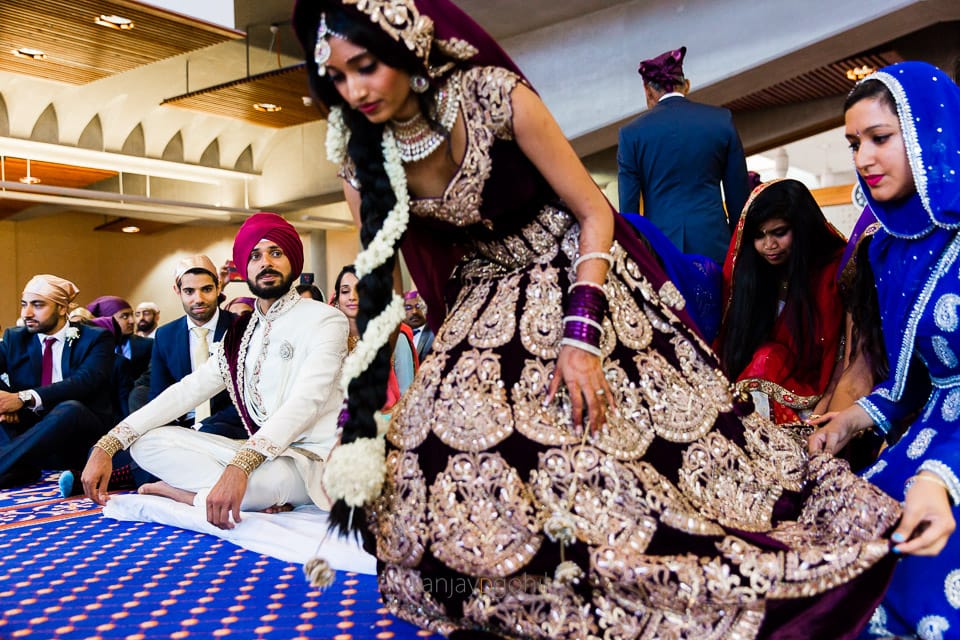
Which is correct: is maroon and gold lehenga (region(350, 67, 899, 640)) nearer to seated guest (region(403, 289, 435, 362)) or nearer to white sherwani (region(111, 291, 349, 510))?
white sherwani (region(111, 291, 349, 510))

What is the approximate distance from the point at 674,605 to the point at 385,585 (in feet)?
2.18

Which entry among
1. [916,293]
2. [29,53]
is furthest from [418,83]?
[29,53]

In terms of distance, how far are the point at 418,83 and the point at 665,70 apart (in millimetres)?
1962

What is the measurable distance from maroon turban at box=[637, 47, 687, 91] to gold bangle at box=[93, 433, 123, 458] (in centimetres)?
237

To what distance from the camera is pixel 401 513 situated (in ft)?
5.57

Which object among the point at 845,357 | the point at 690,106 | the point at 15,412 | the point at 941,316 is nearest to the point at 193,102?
the point at 15,412

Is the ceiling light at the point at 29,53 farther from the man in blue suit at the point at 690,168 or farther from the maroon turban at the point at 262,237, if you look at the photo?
the man in blue suit at the point at 690,168

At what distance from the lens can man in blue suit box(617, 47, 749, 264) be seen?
10.4ft

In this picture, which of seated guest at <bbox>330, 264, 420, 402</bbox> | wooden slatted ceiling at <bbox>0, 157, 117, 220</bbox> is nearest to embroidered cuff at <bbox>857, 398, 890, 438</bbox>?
seated guest at <bbox>330, 264, 420, 402</bbox>

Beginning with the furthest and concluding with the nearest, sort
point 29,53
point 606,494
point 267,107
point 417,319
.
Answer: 1. point 267,107
2. point 29,53
3. point 417,319
4. point 606,494

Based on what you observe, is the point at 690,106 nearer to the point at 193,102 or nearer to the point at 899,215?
the point at 899,215

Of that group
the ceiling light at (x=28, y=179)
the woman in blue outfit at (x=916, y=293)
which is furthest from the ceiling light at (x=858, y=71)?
the ceiling light at (x=28, y=179)

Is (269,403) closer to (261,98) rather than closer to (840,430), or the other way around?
(840,430)

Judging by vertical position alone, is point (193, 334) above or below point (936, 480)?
above
